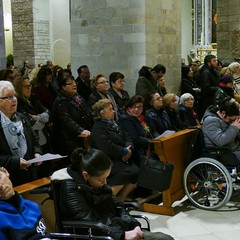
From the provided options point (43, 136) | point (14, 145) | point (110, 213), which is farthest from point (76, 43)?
point (110, 213)

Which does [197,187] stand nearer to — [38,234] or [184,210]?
[184,210]

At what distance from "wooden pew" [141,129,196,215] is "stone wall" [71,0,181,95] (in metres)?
3.10

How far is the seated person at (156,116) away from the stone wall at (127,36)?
2448mm

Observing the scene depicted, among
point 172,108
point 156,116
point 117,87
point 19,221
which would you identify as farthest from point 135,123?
point 19,221

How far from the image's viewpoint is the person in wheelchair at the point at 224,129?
4965 mm

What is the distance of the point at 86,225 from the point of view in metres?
2.84

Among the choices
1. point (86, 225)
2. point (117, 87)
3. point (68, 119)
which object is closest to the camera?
point (86, 225)

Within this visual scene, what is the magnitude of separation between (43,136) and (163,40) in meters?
3.89

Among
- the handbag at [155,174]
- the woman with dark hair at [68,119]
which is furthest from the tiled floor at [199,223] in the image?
the woman with dark hair at [68,119]

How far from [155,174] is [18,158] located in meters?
1.42

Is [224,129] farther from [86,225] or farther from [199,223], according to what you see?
[86,225]

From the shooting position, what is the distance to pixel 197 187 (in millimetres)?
5129

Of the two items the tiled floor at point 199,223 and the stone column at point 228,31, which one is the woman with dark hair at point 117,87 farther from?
the stone column at point 228,31

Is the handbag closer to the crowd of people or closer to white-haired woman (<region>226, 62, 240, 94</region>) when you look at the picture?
the crowd of people
